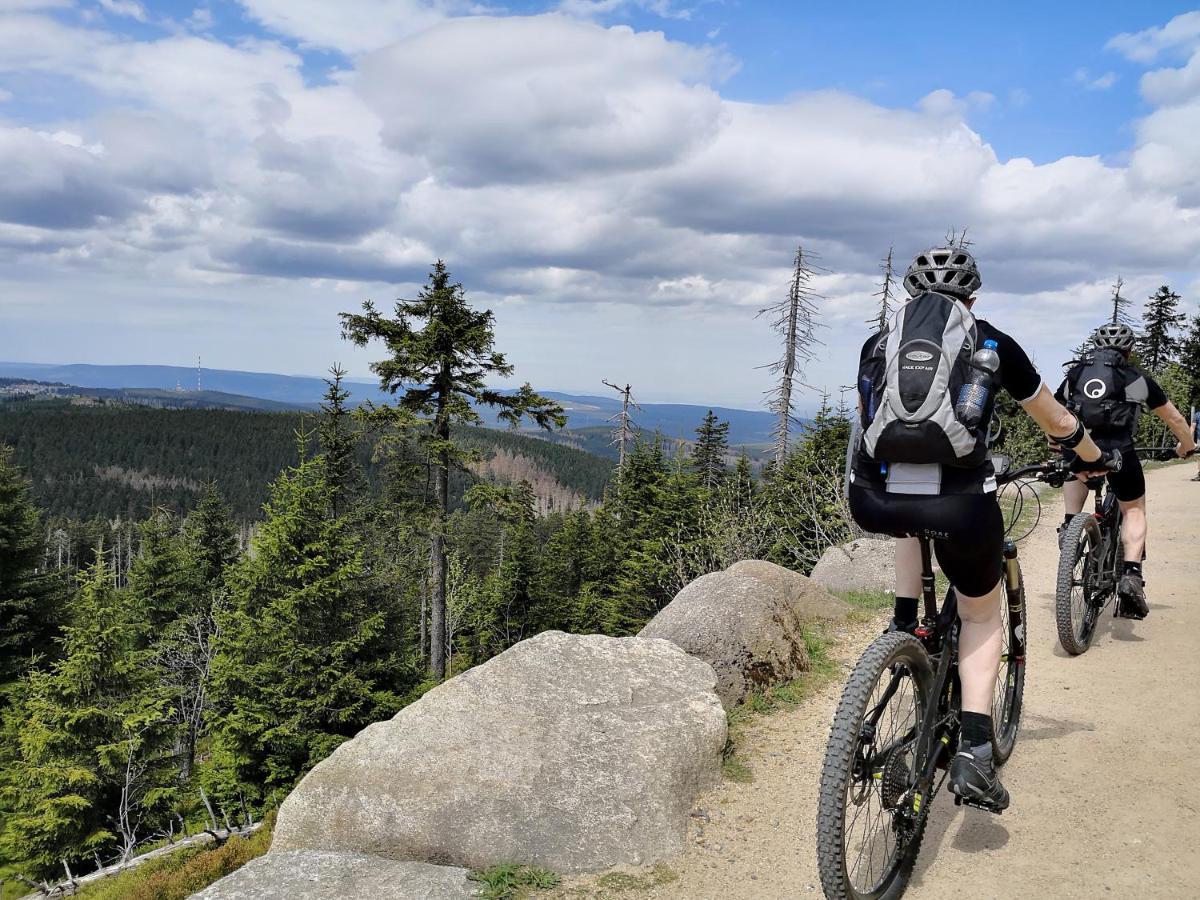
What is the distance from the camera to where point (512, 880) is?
3.82 metres

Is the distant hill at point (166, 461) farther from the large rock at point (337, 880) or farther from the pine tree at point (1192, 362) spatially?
the large rock at point (337, 880)

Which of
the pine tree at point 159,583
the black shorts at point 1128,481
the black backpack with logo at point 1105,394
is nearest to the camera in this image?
the black backpack with logo at point 1105,394

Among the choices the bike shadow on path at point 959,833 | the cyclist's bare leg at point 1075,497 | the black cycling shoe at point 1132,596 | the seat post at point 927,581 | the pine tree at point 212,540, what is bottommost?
the pine tree at point 212,540

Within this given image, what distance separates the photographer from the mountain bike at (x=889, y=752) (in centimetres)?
292

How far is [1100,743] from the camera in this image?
4930 mm

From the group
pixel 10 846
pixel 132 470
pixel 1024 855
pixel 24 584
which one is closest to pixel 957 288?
pixel 1024 855

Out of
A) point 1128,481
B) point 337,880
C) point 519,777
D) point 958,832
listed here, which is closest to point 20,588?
point 337,880

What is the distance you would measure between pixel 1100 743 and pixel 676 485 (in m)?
27.3

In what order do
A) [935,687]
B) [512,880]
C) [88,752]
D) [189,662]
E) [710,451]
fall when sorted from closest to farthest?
1. [935,687]
2. [512,880]
3. [88,752]
4. [189,662]
5. [710,451]

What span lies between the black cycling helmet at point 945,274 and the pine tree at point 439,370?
16901 millimetres

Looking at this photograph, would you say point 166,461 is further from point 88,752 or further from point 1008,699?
point 1008,699

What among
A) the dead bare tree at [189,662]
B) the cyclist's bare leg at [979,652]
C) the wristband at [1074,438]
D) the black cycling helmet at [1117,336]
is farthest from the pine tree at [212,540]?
the wristband at [1074,438]

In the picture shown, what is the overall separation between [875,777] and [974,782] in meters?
0.51

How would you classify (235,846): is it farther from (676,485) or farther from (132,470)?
(132,470)
